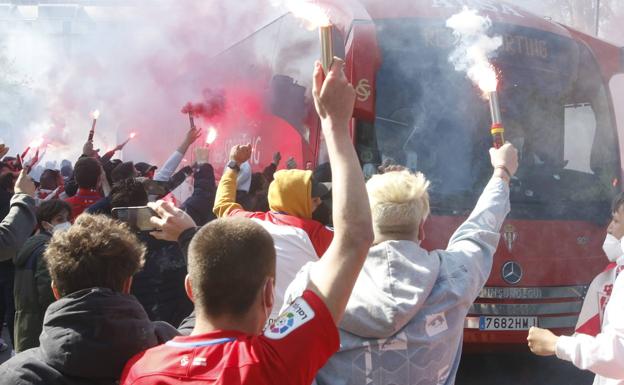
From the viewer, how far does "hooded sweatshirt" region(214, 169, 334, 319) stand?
3.06 meters

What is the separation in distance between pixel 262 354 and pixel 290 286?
0.63 m

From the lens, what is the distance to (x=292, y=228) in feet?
10.3

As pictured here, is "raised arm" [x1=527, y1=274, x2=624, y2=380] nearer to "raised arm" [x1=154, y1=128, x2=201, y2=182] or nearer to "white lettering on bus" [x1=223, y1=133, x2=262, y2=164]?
"raised arm" [x1=154, y1=128, x2=201, y2=182]

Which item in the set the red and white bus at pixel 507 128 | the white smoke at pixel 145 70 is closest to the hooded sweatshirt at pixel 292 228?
the red and white bus at pixel 507 128

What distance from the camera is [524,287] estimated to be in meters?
5.38

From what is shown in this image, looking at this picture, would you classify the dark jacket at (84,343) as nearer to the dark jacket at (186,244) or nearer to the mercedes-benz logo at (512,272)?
the dark jacket at (186,244)

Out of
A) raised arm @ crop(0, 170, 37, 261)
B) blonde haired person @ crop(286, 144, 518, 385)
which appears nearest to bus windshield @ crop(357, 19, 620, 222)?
raised arm @ crop(0, 170, 37, 261)

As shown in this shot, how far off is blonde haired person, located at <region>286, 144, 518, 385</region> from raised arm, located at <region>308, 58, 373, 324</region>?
1.43 ft

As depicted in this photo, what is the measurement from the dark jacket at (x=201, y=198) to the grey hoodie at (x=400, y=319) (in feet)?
7.85

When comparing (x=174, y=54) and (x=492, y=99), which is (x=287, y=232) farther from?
(x=174, y=54)

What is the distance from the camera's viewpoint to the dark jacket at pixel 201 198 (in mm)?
4469

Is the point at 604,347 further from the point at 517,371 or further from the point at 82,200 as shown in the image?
the point at 82,200

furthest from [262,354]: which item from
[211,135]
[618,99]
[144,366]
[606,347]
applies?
[618,99]

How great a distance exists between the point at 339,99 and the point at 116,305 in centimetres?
89
